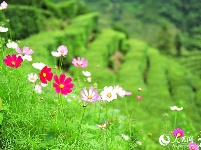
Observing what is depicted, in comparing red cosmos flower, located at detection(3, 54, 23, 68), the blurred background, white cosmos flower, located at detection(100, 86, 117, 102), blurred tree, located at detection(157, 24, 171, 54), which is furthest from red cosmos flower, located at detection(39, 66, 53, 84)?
blurred tree, located at detection(157, 24, 171, 54)

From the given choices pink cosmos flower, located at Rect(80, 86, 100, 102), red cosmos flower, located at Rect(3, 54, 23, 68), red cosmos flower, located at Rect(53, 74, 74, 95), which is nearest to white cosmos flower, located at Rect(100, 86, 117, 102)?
pink cosmos flower, located at Rect(80, 86, 100, 102)

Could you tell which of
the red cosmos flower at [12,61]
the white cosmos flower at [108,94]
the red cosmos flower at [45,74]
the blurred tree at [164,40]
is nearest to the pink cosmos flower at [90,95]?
the white cosmos flower at [108,94]

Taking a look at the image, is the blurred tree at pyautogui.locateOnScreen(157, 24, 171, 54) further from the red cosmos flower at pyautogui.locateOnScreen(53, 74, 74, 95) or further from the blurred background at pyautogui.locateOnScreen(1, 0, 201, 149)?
the red cosmos flower at pyautogui.locateOnScreen(53, 74, 74, 95)

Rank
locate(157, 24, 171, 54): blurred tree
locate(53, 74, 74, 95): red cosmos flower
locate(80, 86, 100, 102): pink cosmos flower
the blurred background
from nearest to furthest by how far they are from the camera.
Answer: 1. locate(53, 74, 74, 95): red cosmos flower
2. locate(80, 86, 100, 102): pink cosmos flower
3. the blurred background
4. locate(157, 24, 171, 54): blurred tree

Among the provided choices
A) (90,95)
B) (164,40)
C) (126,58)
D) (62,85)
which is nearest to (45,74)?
(62,85)

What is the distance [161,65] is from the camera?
2400 cm

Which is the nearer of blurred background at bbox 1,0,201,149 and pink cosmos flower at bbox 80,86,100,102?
pink cosmos flower at bbox 80,86,100,102

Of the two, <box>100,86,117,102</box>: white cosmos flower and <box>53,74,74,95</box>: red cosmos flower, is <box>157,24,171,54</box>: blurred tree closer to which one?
<box>100,86,117,102</box>: white cosmos flower

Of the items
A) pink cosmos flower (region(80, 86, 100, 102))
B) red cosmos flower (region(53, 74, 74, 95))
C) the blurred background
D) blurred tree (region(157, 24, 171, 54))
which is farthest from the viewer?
blurred tree (region(157, 24, 171, 54))

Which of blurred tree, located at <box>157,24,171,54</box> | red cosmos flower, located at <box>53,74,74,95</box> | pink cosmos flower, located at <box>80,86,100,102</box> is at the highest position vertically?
blurred tree, located at <box>157,24,171,54</box>

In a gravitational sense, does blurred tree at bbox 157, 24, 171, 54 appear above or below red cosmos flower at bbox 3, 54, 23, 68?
above

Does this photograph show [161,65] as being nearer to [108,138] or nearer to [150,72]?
[150,72]

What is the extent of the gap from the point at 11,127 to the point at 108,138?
0.70m

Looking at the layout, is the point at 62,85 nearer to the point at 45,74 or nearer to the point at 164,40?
the point at 45,74
